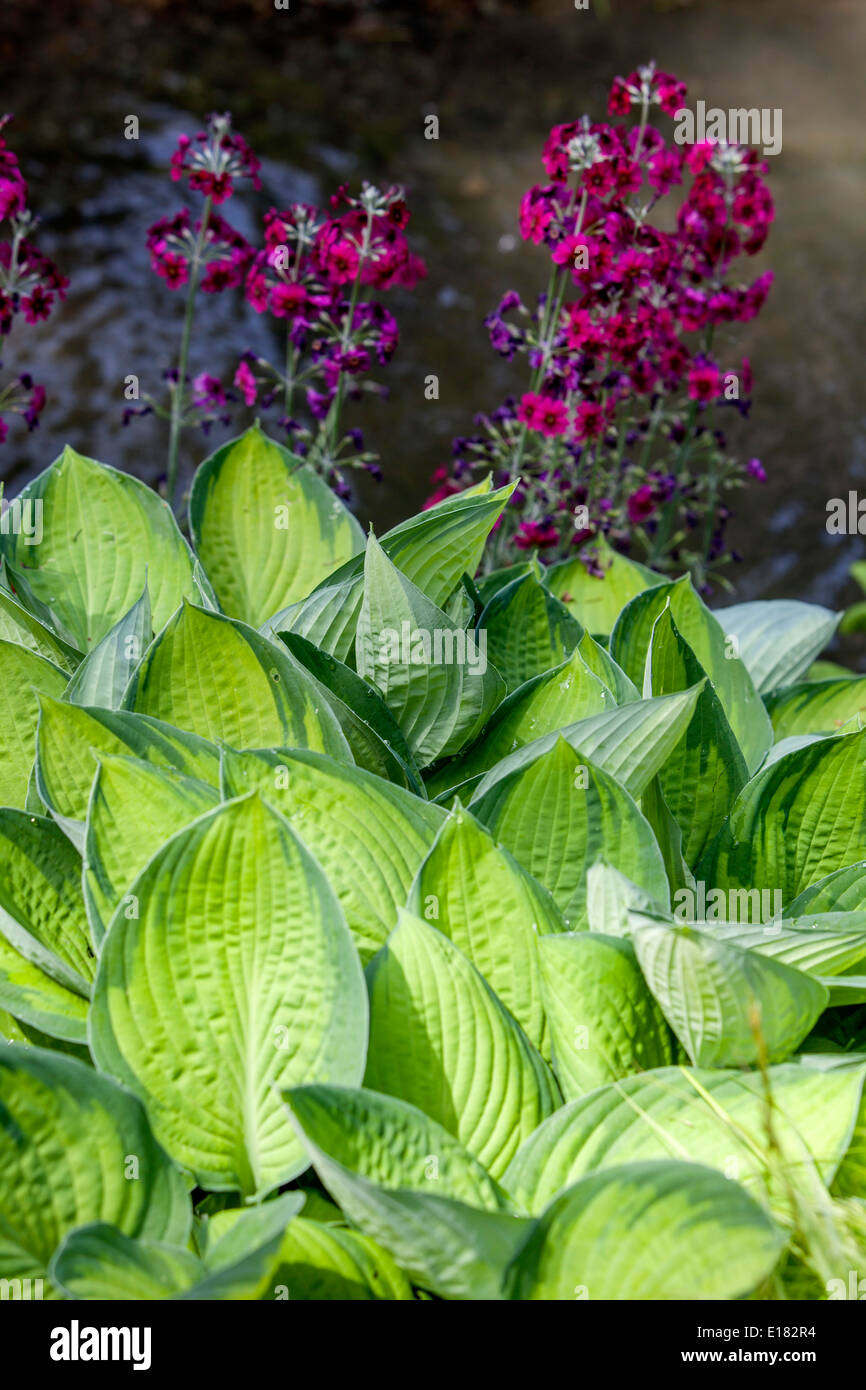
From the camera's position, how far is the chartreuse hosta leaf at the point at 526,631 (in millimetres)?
1382

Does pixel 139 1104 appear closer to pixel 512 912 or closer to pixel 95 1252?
pixel 95 1252

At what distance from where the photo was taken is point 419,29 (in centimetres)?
609

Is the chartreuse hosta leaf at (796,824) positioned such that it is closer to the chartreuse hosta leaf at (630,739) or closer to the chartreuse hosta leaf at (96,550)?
the chartreuse hosta leaf at (630,739)

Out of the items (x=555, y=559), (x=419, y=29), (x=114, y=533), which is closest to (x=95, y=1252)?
(x=114, y=533)

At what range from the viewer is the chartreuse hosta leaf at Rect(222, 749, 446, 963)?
1021 mm

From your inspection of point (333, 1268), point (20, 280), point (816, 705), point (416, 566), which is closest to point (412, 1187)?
point (333, 1268)

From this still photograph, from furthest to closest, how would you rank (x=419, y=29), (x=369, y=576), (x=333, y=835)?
(x=419, y=29) < (x=369, y=576) < (x=333, y=835)

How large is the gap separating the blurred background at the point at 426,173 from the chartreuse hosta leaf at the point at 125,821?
267 centimetres

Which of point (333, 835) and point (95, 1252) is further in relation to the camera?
point (333, 835)

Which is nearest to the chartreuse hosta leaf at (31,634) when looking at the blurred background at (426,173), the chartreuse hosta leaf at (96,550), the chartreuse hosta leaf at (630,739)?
the chartreuse hosta leaf at (96,550)

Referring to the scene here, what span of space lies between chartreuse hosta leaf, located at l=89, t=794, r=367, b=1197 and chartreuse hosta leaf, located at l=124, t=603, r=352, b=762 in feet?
0.74
